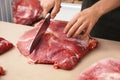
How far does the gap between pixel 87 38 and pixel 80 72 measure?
216mm

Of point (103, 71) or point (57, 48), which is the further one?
point (57, 48)

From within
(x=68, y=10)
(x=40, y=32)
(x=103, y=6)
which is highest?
(x=103, y=6)

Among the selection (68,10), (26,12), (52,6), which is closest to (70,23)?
(52,6)

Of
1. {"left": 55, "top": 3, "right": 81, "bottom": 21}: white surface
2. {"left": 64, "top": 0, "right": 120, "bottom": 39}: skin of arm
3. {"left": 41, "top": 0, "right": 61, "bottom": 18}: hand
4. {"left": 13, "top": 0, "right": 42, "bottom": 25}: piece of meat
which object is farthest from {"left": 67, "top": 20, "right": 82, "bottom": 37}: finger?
{"left": 55, "top": 3, "right": 81, "bottom": 21}: white surface

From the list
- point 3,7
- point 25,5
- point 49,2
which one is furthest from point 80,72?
point 3,7

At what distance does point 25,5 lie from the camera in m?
1.99

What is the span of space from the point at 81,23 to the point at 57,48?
151mm

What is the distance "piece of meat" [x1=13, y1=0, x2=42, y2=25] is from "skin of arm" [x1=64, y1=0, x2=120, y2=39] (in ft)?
2.85

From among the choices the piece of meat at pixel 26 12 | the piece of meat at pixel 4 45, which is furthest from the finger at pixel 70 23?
the piece of meat at pixel 26 12

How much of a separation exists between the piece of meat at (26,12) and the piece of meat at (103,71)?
3.37 feet

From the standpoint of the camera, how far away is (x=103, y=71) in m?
0.93

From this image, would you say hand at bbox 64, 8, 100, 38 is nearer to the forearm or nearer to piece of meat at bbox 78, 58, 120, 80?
the forearm

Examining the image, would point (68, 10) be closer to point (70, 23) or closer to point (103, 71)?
point (70, 23)

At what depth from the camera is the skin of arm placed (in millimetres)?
1041
